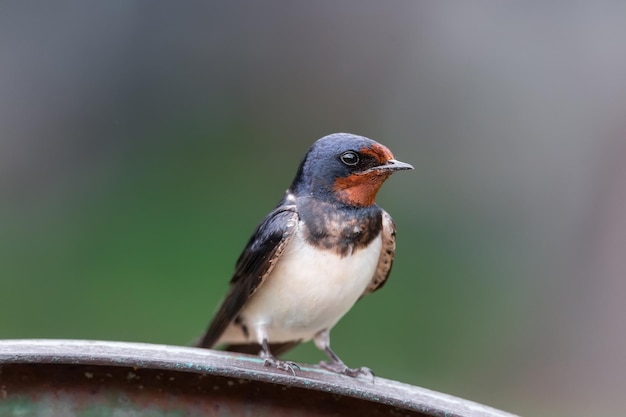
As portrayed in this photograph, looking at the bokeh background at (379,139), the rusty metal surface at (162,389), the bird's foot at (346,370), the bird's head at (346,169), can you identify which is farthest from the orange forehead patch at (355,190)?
the bokeh background at (379,139)

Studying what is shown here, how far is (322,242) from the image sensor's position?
108 inches

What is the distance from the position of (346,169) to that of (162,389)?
94 cm

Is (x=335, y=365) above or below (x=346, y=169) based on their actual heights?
below

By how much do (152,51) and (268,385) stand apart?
526 centimetres

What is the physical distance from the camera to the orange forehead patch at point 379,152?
2.67 m

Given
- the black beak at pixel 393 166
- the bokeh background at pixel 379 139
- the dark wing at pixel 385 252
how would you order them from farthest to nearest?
the bokeh background at pixel 379 139 → the dark wing at pixel 385 252 → the black beak at pixel 393 166

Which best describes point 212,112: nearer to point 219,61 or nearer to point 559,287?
point 219,61

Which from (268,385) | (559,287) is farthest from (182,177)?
(268,385)

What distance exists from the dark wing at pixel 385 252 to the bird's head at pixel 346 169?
110mm

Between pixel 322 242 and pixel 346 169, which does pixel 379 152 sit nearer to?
pixel 346 169

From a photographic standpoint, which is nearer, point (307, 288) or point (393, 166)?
point (393, 166)

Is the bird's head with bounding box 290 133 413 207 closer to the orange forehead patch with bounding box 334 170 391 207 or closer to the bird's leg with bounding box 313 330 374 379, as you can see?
the orange forehead patch with bounding box 334 170 391 207

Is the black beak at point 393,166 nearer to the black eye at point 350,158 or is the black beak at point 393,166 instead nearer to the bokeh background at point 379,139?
the black eye at point 350,158

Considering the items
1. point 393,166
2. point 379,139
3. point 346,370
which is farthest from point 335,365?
point 379,139
